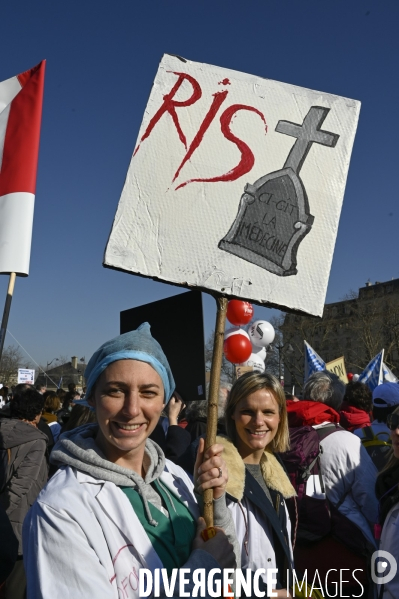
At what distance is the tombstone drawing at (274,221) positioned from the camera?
7.34ft

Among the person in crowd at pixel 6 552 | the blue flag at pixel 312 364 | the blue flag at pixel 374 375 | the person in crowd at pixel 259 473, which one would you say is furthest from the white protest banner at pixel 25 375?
the person in crowd at pixel 6 552

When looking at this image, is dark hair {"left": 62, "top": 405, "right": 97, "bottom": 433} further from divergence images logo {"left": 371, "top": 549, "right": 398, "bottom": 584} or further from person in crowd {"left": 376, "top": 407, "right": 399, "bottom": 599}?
divergence images logo {"left": 371, "top": 549, "right": 398, "bottom": 584}

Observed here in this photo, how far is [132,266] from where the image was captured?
2148mm

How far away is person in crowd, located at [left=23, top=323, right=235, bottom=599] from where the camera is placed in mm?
1552

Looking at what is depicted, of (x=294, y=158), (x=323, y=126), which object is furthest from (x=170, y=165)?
(x=323, y=126)

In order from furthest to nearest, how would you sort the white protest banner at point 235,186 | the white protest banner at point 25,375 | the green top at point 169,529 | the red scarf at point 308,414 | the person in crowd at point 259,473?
the white protest banner at point 25,375, the red scarf at point 308,414, the person in crowd at point 259,473, the white protest banner at point 235,186, the green top at point 169,529

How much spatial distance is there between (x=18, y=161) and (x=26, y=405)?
77.4 inches

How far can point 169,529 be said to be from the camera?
71.2 inches

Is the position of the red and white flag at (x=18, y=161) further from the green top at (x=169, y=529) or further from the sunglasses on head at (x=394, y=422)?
the sunglasses on head at (x=394, y=422)

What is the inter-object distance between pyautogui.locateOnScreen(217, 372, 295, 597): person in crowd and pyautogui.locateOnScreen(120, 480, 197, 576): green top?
626mm

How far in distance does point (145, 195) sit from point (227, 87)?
59cm

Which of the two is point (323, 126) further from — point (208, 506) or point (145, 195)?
point (208, 506)

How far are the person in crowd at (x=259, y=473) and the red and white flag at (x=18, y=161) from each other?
1.72 m

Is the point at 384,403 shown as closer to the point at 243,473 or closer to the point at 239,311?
the point at 243,473
